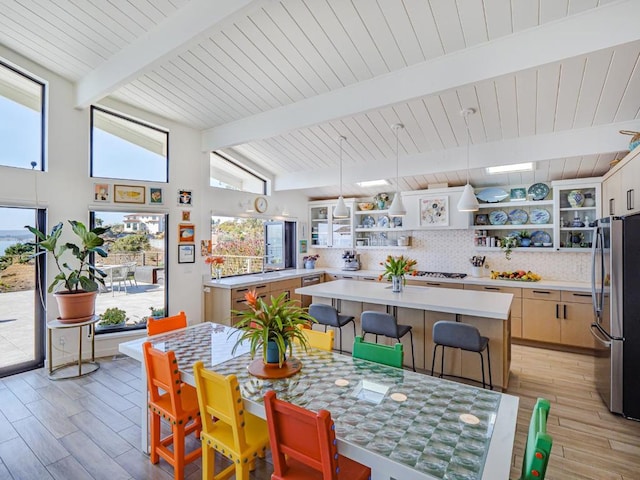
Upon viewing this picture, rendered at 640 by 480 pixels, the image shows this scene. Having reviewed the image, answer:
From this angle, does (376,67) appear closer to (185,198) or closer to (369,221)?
(185,198)

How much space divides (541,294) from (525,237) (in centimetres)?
Answer: 99

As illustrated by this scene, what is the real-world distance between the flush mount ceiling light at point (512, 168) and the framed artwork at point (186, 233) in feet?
14.5

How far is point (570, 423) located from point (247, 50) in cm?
437

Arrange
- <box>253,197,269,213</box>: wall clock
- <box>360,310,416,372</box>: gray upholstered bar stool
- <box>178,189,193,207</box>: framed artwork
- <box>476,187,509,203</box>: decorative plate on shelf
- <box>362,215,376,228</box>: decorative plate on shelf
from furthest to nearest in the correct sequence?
<box>362,215,376,228</box>: decorative plate on shelf, <box>253,197,269,213</box>: wall clock, <box>476,187,509,203</box>: decorative plate on shelf, <box>178,189,193,207</box>: framed artwork, <box>360,310,416,372</box>: gray upholstered bar stool

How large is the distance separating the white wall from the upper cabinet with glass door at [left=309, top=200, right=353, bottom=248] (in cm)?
201

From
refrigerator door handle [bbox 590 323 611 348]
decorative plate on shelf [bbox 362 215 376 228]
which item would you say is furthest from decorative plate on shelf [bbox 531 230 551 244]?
decorative plate on shelf [bbox 362 215 376 228]

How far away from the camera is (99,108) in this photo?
4184 mm

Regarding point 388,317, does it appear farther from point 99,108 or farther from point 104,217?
point 99,108

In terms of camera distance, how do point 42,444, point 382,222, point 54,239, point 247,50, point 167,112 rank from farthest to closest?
point 382,222 → point 167,112 → point 54,239 → point 247,50 → point 42,444

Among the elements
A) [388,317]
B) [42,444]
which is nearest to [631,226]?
[388,317]

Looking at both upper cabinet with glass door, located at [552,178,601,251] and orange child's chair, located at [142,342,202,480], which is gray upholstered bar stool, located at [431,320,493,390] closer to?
orange child's chair, located at [142,342,202,480]

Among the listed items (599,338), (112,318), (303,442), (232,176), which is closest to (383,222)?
(232,176)

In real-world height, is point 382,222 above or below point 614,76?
below

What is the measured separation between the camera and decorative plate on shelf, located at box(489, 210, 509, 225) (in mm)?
5270
